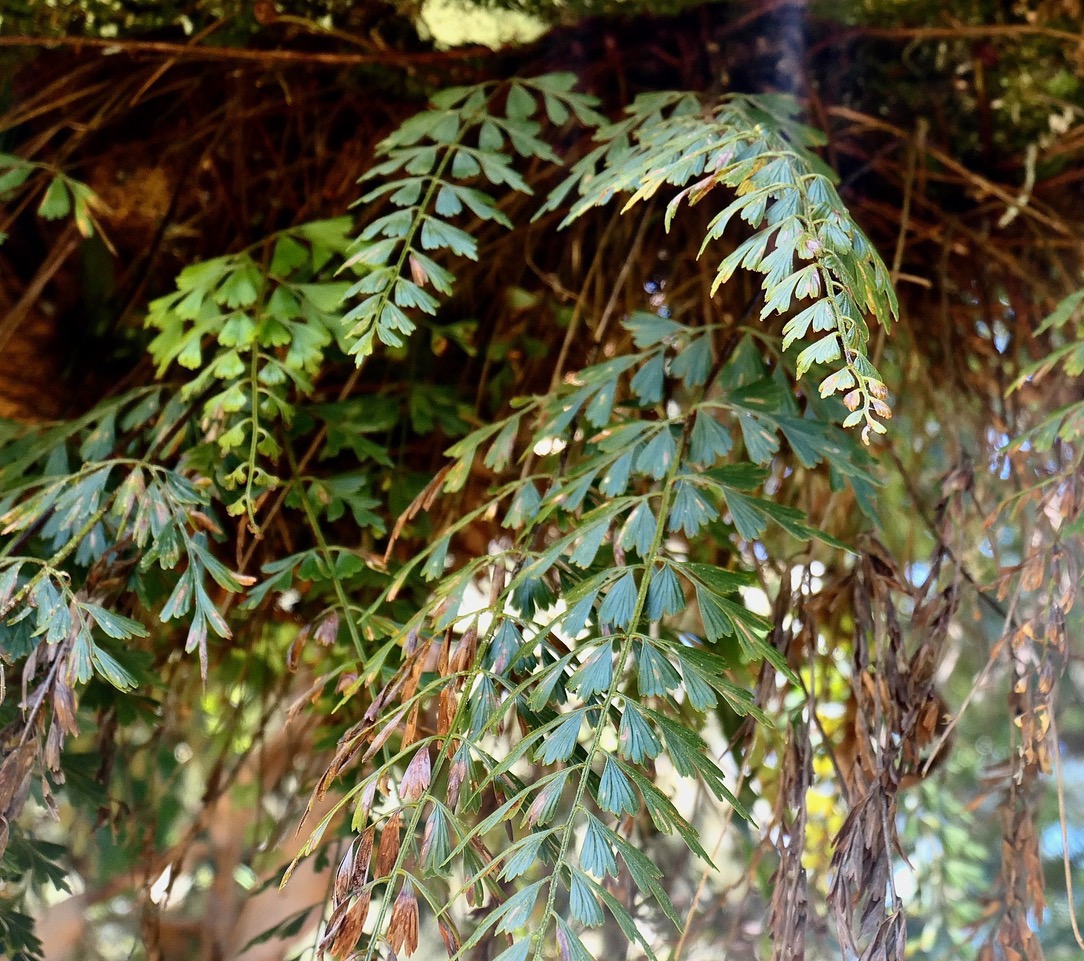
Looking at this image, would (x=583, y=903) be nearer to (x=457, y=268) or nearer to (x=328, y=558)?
(x=328, y=558)

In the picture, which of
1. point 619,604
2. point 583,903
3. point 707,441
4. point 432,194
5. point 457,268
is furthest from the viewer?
point 457,268

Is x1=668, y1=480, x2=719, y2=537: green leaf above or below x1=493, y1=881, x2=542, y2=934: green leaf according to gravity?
above

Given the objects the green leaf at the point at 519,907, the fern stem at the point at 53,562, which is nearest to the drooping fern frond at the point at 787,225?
the green leaf at the point at 519,907

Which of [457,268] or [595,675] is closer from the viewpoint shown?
[595,675]

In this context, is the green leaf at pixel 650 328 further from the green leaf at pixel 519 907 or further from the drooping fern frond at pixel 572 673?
the green leaf at pixel 519 907

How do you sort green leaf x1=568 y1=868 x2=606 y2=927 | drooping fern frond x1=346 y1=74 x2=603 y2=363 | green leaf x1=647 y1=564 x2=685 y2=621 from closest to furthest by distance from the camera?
1. green leaf x1=568 y1=868 x2=606 y2=927
2. green leaf x1=647 y1=564 x2=685 y2=621
3. drooping fern frond x1=346 y1=74 x2=603 y2=363

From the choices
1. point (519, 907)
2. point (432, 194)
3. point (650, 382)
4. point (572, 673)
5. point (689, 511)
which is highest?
point (432, 194)

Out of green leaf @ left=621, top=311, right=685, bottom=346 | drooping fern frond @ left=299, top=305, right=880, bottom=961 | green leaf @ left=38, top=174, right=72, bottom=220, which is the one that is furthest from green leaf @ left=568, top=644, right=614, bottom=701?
green leaf @ left=38, top=174, right=72, bottom=220

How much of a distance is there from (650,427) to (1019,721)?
1.19 feet

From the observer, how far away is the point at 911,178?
44.1 inches

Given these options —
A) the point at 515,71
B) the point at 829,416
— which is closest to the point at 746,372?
the point at 829,416

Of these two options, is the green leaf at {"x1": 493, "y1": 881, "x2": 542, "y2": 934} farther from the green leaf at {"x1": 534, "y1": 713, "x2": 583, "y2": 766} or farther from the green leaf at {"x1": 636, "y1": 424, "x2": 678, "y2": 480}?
the green leaf at {"x1": 636, "y1": 424, "x2": 678, "y2": 480}

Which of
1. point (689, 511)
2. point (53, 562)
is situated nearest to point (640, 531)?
point (689, 511)

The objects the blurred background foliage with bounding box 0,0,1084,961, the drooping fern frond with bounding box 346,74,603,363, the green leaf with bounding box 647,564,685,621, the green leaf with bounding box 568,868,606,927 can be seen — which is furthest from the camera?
the blurred background foliage with bounding box 0,0,1084,961
